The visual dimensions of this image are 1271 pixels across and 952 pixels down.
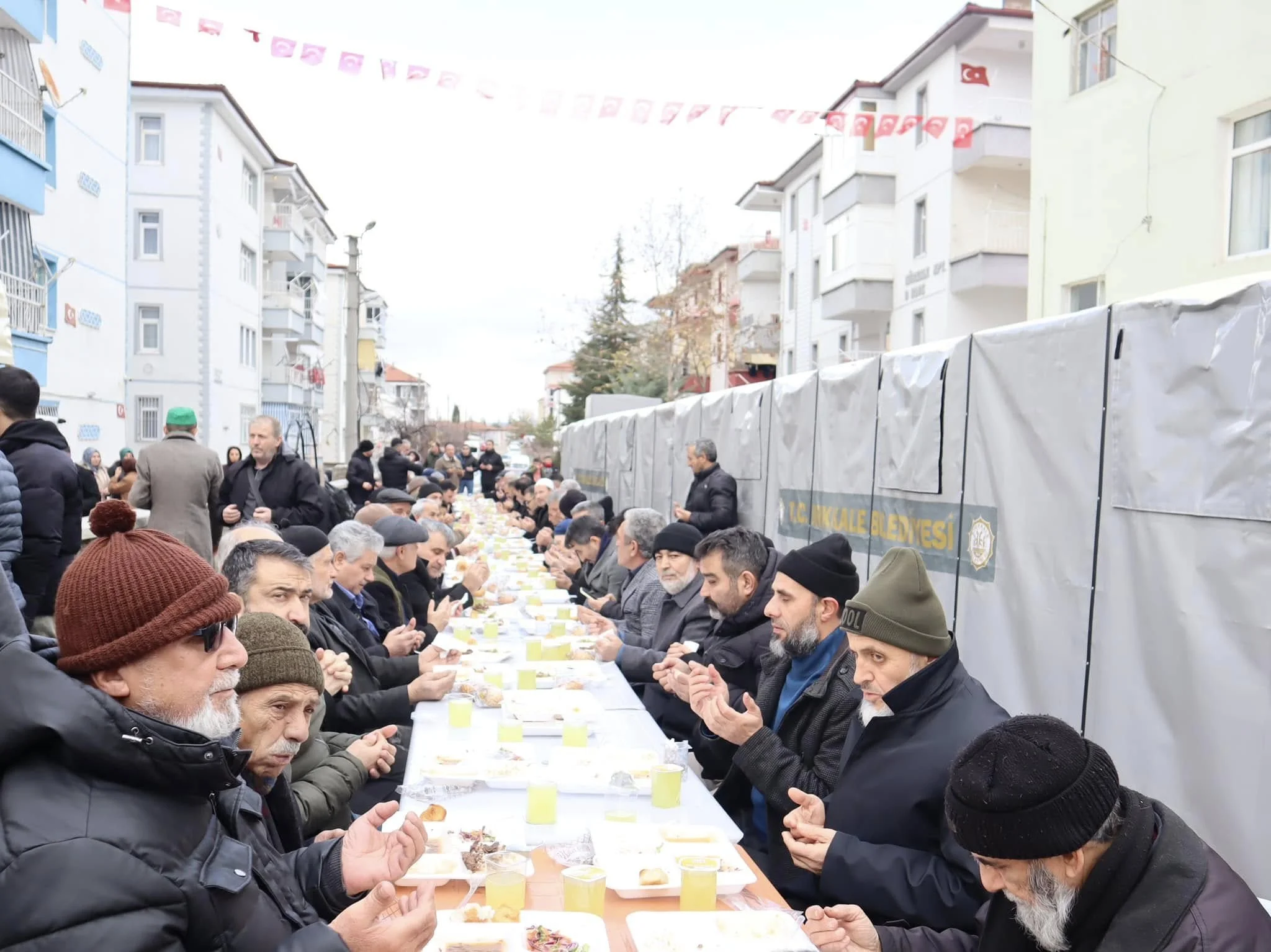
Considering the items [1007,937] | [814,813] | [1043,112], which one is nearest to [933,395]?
[814,813]

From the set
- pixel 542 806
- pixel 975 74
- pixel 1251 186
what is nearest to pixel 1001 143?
pixel 975 74

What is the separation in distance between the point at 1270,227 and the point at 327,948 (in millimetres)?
11758

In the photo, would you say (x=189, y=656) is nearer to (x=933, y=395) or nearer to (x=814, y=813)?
(x=814, y=813)

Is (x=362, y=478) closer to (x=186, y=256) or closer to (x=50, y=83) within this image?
(x=50, y=83)

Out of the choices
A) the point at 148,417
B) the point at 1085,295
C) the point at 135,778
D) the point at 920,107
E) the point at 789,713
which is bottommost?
the point at 789,713

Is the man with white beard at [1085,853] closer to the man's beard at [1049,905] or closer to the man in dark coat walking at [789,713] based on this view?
the man's beard at [1049,905]

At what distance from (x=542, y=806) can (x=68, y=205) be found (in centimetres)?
1774

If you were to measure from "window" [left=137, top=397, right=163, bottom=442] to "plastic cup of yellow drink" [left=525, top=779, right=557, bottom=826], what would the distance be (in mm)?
28159

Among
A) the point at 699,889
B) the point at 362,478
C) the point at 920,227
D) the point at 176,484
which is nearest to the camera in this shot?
the point at 699,889

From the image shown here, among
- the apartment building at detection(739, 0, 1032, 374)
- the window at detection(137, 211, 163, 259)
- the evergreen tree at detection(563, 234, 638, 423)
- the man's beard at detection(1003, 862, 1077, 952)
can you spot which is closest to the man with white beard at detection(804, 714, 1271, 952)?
the man's beard at detection(1003, 862, 1077, 952)

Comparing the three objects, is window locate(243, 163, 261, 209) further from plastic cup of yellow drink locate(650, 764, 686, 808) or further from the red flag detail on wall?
plastic cup of yellow drink locate(650, 764, 686, 808)

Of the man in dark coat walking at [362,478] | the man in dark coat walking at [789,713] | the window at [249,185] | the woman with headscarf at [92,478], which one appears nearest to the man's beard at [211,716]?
the man in dark coat walking at [789,713]

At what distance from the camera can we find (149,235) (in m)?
28.4

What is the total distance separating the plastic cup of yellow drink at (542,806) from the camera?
123 inches
